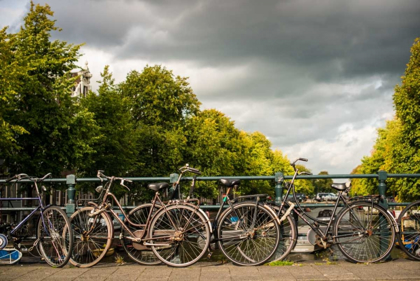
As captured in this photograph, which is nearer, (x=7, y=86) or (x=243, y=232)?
(x=243, y=232)

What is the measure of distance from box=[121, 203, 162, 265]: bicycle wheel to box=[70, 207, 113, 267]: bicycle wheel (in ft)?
0.89

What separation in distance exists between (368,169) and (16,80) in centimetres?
4502

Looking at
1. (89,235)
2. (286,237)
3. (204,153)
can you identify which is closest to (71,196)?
(89,235)

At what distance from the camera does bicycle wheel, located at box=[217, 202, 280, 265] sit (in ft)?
20.8

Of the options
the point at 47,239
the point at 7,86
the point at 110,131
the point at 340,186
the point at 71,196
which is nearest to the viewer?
the point at 340,186

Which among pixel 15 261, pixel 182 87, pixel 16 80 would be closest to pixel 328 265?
pixel 15 261

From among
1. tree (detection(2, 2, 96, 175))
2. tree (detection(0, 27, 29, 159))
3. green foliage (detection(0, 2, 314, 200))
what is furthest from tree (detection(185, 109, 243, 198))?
tree (detection(0, 27, 29, 159))

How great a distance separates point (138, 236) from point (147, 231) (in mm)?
168

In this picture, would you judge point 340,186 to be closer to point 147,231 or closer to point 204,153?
point 147,231

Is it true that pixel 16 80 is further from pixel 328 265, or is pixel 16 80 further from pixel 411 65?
pixel 411 65

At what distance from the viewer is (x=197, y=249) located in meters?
6.39

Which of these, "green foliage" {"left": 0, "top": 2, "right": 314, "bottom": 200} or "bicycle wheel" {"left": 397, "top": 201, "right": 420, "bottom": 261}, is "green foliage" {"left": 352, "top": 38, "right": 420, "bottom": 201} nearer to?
"green foliage" {"left": 0, "top": 2, "right": 314, "bottom": 200}

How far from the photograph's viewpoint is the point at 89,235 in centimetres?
675

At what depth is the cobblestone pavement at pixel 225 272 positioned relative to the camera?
18.4 feet
